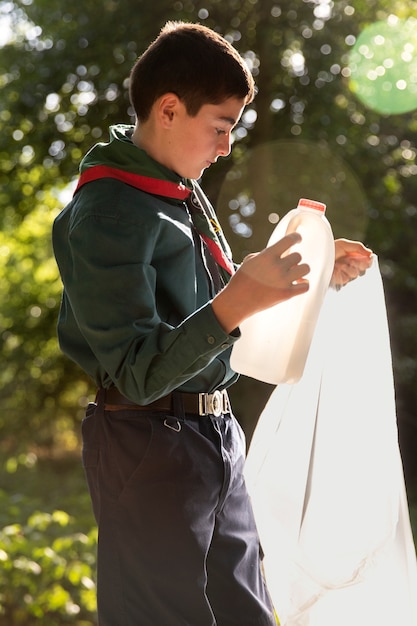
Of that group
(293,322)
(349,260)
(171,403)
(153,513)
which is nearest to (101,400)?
(171,403)

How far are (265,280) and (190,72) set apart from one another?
517 mm

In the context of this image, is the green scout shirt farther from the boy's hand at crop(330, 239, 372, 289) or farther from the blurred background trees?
the blurred background trees

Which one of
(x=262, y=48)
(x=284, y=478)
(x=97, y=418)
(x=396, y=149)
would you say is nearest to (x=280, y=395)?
(x=284, y=478)

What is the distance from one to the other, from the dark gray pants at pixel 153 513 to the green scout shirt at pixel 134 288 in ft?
0.32

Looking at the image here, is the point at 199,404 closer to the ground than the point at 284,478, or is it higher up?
higher up

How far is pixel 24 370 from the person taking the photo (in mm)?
7496

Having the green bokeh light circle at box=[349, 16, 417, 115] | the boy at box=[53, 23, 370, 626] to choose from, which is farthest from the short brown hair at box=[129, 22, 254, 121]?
the green bokeh light circle at box=[349, 16, 417, 115]

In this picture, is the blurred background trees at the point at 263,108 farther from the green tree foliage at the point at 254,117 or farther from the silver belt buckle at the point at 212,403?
the silver belt buckle at the point at 212,403

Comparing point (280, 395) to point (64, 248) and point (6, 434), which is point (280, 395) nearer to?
point (64, 248)

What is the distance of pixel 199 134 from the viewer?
178 cm

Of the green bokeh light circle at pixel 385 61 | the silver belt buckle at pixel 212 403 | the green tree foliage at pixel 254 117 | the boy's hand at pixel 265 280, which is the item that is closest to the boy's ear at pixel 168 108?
the boy's hand at pixel 265 280

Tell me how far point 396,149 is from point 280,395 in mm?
5251

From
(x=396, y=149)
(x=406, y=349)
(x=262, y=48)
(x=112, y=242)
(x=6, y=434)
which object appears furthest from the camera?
(x=6, y=434)

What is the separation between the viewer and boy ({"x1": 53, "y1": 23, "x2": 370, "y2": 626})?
→ 1.61 metres
